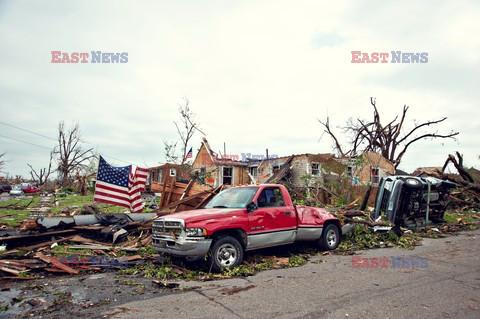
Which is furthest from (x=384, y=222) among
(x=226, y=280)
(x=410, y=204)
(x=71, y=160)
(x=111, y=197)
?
(x=71, y=160)

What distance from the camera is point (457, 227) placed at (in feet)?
46.8

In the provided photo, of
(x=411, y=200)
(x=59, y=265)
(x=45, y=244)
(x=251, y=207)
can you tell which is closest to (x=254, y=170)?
(x=411, y=200)

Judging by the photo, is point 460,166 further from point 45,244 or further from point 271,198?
point 45,244

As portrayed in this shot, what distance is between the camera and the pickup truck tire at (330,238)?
30.7 feet

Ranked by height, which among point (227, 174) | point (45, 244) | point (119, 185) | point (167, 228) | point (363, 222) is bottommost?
point (45, 244)

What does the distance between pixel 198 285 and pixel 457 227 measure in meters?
12.8

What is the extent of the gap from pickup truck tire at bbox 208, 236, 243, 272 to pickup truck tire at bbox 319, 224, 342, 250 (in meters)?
3.05

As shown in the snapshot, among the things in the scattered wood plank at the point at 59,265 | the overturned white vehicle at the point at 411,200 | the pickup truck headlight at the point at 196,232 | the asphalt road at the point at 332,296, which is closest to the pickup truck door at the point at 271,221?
the asphalt road at the point at 332,296

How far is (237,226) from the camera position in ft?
23.9

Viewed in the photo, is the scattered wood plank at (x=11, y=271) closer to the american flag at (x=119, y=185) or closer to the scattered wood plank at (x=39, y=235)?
the scattered wood plank at (x=39, y=235)

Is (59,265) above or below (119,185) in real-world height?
below

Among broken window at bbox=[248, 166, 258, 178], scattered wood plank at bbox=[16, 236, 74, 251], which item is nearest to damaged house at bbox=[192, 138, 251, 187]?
broken window at bbox=[248, 166, 258, 178]

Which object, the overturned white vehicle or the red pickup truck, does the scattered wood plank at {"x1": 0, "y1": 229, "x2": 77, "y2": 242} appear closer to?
the red pickup truck

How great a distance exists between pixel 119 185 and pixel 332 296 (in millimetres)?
8946
